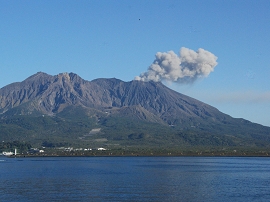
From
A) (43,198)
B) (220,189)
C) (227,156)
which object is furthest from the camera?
(227,156)

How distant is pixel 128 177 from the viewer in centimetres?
7494

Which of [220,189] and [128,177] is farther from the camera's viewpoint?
[128,177]

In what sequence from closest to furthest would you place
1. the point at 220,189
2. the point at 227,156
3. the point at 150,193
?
the point at 150,193 → the point at 220,189 → the point at 227,156

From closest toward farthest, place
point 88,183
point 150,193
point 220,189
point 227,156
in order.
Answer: point 150,193, point 220,189, point 88,183, point 227,156

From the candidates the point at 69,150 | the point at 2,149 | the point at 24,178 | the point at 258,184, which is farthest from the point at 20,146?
the point at 258,184

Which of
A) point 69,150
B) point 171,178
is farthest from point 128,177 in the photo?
point 69,150

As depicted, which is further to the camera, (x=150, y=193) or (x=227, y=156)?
(x=227, y=156)

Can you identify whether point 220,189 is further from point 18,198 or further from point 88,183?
point 18,198

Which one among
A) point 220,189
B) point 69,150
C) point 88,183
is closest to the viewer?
point 220,189

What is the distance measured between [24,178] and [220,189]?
30629 mm

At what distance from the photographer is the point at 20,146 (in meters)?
191

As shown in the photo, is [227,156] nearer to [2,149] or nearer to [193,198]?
[2,149]

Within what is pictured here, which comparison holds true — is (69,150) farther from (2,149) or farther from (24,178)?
(24,178)

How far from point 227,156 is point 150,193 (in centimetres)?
11580
